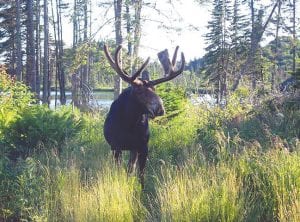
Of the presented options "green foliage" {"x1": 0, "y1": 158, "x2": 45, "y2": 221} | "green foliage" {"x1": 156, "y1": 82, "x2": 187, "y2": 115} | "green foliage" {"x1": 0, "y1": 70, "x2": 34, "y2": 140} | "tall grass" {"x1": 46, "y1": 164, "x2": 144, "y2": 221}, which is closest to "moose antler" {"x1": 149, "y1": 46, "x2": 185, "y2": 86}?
"tall grass" {"x1": 46, "y1": 164, "x2": 144, "y2": 221}

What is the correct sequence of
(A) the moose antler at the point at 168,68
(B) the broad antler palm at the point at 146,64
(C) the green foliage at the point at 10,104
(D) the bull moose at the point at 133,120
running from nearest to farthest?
(D) the bull moose at the point at 133,120
(B) the broad antler palm at the point at 146,64
(A) the moose antler at the point at 168,68
(C) the green foliage at the point at 10,104

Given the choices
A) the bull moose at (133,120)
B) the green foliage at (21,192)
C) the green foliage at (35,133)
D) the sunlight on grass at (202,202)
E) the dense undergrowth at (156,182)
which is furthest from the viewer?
the green foliage at (35,133)

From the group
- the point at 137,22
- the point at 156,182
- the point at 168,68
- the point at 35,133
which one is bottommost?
the point at 156,182

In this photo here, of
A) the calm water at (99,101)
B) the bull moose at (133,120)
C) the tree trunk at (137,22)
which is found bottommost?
the calm water at (99,101)

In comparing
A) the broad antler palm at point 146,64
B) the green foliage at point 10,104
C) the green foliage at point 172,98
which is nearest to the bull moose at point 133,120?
the broad antler palm at point 146,64

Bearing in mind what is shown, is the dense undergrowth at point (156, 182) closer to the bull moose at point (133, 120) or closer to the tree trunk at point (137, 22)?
the bull moose at point (133, 120)

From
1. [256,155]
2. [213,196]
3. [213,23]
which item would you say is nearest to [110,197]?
[213,196]

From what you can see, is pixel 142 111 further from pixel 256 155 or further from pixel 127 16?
pixel 127 16

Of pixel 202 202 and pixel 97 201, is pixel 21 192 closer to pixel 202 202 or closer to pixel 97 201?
pixel 97 201

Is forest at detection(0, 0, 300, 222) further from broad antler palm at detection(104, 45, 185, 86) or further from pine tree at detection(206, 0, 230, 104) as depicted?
pine tree at detection(206, 0, 230, 104)

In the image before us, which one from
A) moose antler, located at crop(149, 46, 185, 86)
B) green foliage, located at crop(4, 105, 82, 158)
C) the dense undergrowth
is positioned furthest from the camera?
green foliage, located at crop(4, 105, 82, 158)

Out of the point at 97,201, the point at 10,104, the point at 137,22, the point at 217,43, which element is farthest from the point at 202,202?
the point at 217,43

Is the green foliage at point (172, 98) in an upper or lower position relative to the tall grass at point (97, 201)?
upper

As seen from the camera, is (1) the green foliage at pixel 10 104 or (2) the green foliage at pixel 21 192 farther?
(1) the green foliage at pixel 10 104
